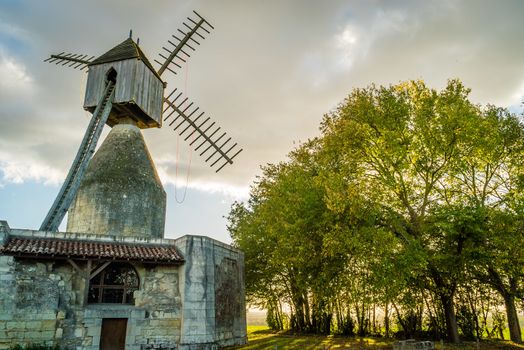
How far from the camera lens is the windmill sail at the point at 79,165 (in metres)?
A: 13.9

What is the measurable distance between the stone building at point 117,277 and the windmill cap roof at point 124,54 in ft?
15.4

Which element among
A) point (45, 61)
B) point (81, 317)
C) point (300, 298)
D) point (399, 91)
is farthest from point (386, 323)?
point (45, 61)

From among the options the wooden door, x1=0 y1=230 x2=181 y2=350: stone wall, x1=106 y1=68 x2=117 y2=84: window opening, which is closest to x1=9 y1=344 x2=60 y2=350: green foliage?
x1=0 y1=230 x2=181 y2=350: stone wall

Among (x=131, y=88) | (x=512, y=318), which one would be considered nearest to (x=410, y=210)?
(x=512, y=318)

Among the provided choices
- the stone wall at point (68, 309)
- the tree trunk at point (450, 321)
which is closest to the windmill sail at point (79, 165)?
the stone wall at point (68, 309)

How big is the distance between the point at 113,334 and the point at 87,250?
3234 mm

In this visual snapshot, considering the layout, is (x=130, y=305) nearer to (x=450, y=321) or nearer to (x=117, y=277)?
(x=117, y=277)

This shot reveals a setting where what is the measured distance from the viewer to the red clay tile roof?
11.8 meters

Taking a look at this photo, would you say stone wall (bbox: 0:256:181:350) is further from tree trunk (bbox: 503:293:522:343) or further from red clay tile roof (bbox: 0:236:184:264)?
tree trunk (bbox: 503:293:522:343)

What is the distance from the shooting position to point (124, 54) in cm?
1847

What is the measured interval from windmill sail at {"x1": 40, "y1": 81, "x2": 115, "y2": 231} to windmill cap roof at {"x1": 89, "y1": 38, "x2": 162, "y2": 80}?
1637 millimetres

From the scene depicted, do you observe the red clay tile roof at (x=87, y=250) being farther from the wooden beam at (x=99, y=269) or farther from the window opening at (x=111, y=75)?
the window opening at (x=111, y=75)

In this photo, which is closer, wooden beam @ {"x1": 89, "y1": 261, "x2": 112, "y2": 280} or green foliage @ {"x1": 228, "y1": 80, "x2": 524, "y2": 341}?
wooden beam @ {"x1": 89, "y1": 261, "x2": 112, "y2": 280}

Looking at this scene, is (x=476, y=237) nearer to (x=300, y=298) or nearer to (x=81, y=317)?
(x=300, y=298)
